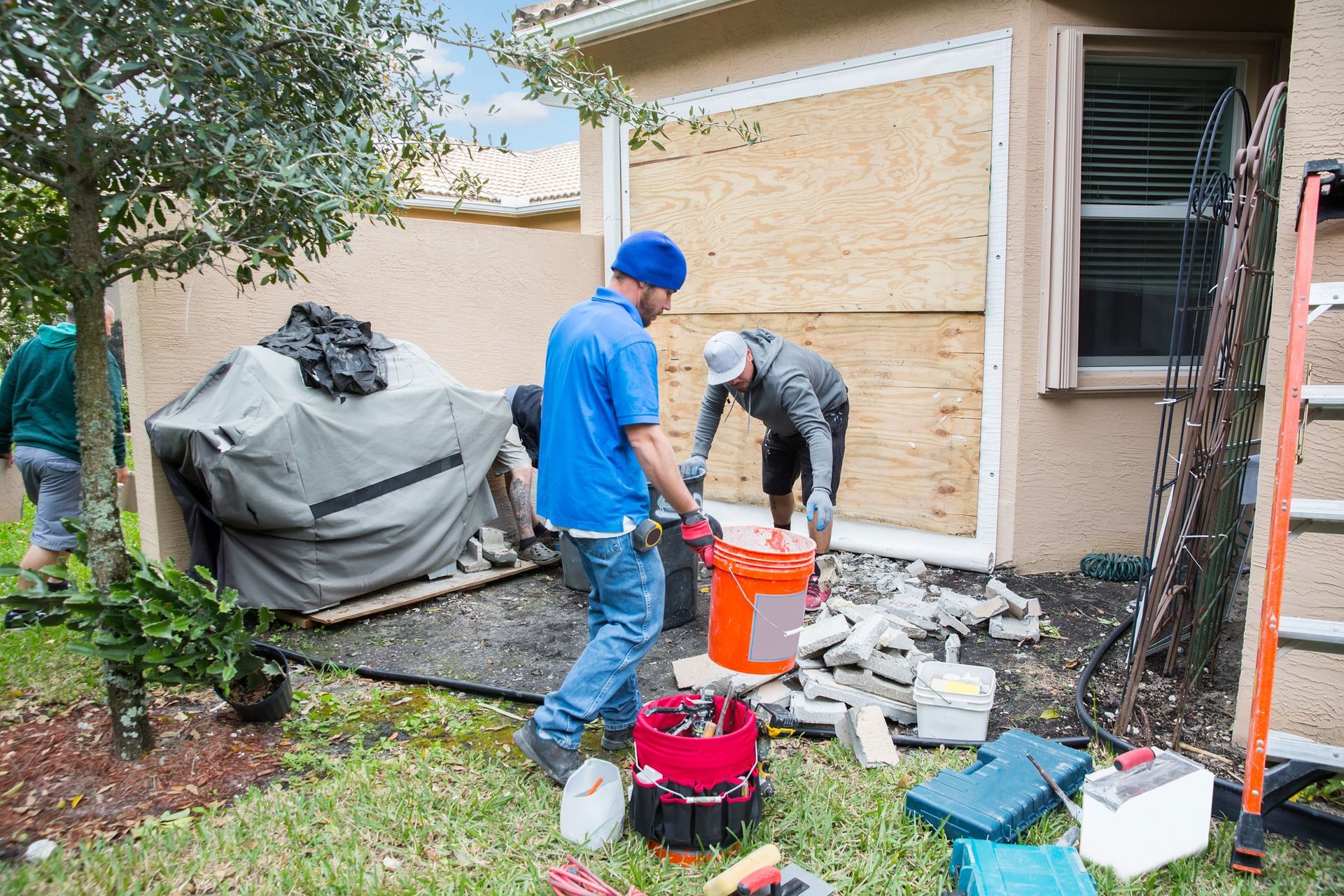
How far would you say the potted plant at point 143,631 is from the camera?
297 cm

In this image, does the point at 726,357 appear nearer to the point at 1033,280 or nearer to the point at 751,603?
the point at 751,603

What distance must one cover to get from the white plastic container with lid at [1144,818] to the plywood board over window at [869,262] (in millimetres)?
2935

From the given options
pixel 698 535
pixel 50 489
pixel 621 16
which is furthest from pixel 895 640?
pixel 621 16

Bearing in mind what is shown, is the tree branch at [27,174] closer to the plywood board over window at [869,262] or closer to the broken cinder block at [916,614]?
the broken cinder block at [916,614]

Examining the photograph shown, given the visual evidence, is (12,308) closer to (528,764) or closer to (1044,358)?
(528,764)

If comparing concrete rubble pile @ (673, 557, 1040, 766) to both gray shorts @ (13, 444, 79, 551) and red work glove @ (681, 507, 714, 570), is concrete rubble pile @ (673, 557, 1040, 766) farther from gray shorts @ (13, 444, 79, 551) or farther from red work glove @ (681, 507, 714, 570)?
gray shorts @ (13, 444, 79, 551)

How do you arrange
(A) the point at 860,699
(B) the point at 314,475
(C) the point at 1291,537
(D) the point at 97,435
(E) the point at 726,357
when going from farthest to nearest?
(B) the point at 314,475 → (E) the point at 726,357 → (A) the point at 860,699 → (D) the point at 97,435 → (C) the point at 1291,537

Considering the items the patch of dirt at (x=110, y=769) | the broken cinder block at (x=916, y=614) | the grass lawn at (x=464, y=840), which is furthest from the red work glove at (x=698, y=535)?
the broken cinder block at (x=916, y=614)

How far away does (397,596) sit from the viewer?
202 inches

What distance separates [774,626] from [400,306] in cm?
413

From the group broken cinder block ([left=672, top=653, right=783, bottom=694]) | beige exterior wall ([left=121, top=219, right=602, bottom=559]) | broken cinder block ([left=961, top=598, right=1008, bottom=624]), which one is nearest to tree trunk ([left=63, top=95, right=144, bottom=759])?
beige exterior wall ([left=121, top=219, right=602, bottom=559])

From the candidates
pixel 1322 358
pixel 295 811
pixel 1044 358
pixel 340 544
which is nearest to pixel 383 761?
pixel 295 811

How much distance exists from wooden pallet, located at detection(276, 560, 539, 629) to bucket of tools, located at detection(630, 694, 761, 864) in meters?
2.74

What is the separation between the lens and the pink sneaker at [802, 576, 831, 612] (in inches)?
189
